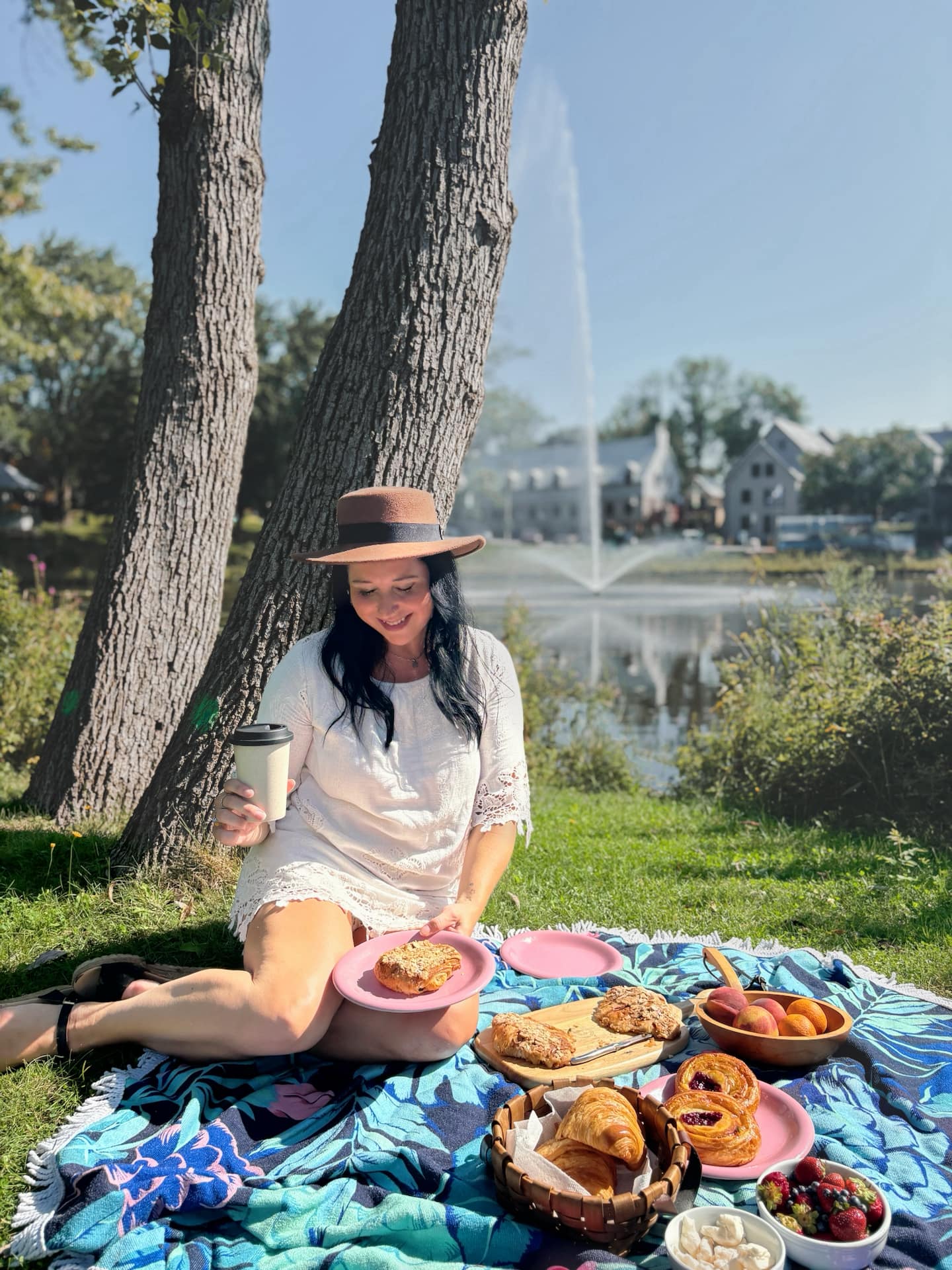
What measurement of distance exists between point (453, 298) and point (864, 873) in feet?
11.3

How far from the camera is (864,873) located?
4633mm

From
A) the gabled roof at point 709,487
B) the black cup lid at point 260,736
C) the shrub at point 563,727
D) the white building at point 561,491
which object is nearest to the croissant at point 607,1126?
the black cup lid at point 260,736

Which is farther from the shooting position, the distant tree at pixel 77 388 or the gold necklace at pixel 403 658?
the distant tree at pixel 77 388

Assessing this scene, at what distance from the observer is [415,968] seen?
2.52 m

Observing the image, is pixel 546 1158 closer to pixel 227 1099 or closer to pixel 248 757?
pixel 227 1099

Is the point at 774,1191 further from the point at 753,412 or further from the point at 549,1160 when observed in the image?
the point at 753,412

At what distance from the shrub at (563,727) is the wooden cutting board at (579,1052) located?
4191 millimetres

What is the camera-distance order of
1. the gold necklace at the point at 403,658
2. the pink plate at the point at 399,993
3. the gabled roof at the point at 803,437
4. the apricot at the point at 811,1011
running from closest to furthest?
the pink plate at the point at 399,993, the apricot at the point at 811,1011, the gold necklace at the point at 403,658, the gabled roof at the point at 803,437

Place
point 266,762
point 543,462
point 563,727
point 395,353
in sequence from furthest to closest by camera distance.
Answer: point 543,462
point 563,727
point 395,353
point 266,762

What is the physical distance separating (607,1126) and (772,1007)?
971 millimetres

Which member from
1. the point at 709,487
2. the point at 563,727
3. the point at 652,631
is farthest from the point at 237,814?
the point at 709,487

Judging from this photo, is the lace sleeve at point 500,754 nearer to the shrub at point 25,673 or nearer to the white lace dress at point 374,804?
the white lace dress at point 374,804

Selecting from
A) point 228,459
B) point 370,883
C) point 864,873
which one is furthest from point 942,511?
point 370,883

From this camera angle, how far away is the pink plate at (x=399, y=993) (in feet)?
8.12
